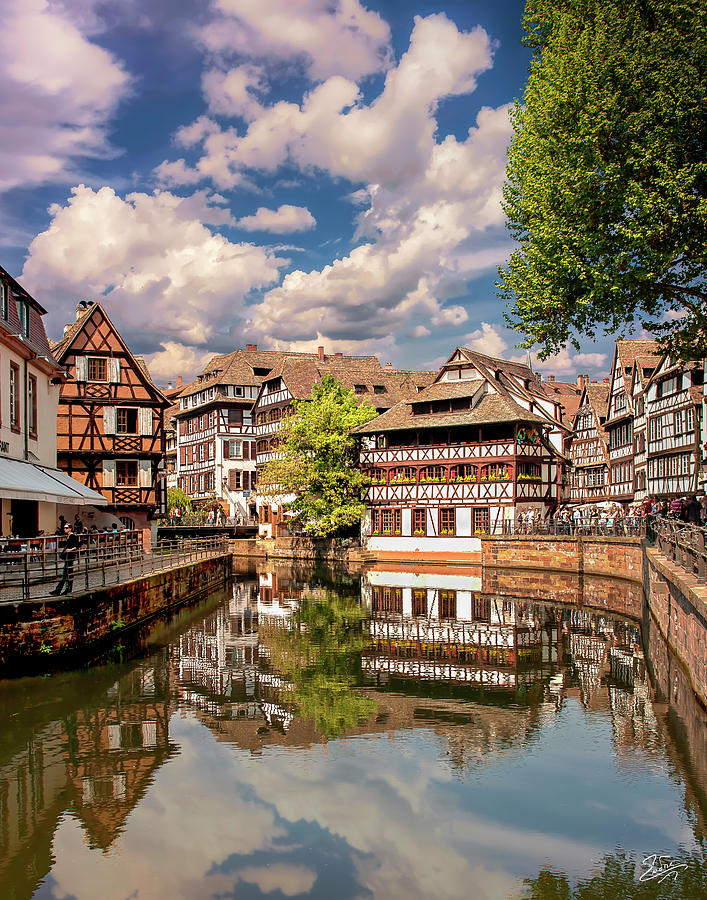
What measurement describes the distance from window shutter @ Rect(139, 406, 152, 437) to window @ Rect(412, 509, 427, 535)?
721 inches

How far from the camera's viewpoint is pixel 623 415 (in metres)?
62.2

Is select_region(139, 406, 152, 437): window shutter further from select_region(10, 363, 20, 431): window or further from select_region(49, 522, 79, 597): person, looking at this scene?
select_region(49, 522, 79, 597): person

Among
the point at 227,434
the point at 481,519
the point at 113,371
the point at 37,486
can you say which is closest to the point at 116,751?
the point at 37,486

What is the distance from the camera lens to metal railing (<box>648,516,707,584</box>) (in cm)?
1434

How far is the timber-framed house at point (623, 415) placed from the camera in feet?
201

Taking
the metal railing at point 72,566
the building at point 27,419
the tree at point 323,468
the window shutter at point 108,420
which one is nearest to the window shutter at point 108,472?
the window shutter at point 108,420

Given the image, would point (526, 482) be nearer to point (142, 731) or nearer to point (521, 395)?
point (521, 395)

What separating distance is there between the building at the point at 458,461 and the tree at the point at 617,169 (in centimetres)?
2759

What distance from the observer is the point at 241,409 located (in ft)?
253

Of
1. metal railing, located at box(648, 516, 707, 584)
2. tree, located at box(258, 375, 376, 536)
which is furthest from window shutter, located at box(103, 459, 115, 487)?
metal railing, located at box(648, 516, 707, 584)

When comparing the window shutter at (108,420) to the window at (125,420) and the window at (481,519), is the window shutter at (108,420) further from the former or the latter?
the window at (481,519)

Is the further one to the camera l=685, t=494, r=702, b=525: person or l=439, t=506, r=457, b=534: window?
l=439, t=506, r=457, b=534: window

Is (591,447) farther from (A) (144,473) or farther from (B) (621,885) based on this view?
(B) (621,885)

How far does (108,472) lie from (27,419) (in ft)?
55.1
